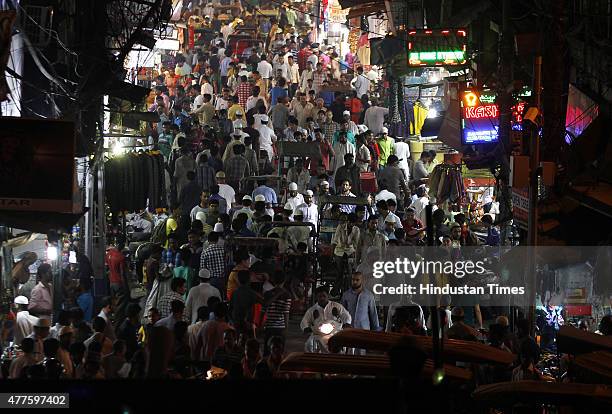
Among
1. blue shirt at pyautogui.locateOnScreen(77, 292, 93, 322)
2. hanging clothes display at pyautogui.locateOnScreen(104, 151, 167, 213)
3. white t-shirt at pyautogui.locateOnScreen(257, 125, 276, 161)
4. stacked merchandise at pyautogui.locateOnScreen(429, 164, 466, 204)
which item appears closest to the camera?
blue shirt at pyautogui.locateOnScreen(77, 292, 93, 322)

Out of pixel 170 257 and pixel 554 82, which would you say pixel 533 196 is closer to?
pixel 554 82

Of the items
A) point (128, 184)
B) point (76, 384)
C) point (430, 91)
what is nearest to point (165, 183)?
point (128, 184)

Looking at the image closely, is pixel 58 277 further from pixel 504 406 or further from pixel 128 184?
pixel 504 406

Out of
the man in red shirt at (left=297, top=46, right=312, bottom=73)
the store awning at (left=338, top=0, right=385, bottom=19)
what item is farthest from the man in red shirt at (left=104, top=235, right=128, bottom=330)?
the man in red shirt at (left=297, top=46, right=312, bottom=73)

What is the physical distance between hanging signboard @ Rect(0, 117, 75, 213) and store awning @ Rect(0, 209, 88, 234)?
3.84 ft

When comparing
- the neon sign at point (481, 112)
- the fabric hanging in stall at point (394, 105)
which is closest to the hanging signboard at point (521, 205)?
the neon sign at point (481, 112)

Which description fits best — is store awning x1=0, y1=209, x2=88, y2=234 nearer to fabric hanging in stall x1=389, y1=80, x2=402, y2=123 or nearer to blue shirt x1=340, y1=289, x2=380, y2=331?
blue shirt x1=340, y1=289, x2=380, y2=331

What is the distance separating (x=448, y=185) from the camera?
25.1m

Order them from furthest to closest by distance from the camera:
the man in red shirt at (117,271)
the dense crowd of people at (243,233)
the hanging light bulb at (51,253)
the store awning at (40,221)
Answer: the man in red shirt at (117,271) < the hanging light bulb at (51,253) < the store awning at (40,221) < the dense crowd of people at (243,233)

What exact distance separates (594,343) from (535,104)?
25.6 feet

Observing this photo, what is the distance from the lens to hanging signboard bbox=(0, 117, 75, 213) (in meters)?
13.5

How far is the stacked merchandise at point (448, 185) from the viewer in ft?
82.0

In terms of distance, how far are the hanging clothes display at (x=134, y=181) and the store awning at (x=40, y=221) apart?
18.5 feet

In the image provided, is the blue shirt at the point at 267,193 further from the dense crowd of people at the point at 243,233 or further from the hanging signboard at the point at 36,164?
the hanging signboard at the point at 36,164
